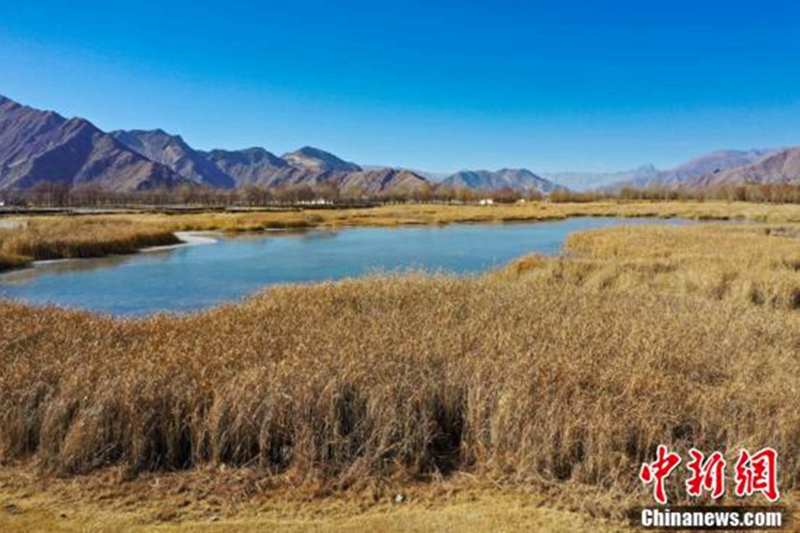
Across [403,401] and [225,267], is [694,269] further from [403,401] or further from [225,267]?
[225,267]

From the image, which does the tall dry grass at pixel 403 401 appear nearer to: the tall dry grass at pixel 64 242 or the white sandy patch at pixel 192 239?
the tall dry grass at pixel 64 242

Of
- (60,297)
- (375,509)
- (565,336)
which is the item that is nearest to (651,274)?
(565,336)

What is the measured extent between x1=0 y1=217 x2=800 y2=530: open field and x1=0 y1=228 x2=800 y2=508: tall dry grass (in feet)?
0.10

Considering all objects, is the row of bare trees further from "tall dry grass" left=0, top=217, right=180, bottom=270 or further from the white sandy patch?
"tall dry grass" left=0, top=217, right=180, bottom=270

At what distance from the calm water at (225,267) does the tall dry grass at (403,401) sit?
10.9 m

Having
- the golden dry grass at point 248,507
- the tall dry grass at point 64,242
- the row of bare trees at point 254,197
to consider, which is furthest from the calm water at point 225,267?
the row of bare trees at point 254,197

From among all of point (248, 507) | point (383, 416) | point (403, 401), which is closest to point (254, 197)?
point (403, 401)

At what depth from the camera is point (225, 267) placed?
104 ft

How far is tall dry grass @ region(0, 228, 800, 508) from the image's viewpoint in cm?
675

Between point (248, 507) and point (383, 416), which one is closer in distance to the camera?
point (248, 507)

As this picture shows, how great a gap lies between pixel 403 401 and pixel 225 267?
86.3 ft

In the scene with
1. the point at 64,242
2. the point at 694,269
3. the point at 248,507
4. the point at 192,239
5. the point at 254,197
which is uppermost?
the point at 254,197

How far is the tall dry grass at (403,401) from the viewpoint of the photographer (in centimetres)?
675

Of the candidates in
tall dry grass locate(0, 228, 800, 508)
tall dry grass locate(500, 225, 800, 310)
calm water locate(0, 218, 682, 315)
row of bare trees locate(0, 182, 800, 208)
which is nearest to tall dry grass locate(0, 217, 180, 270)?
calm water locate(0, 218, 682, 315)
